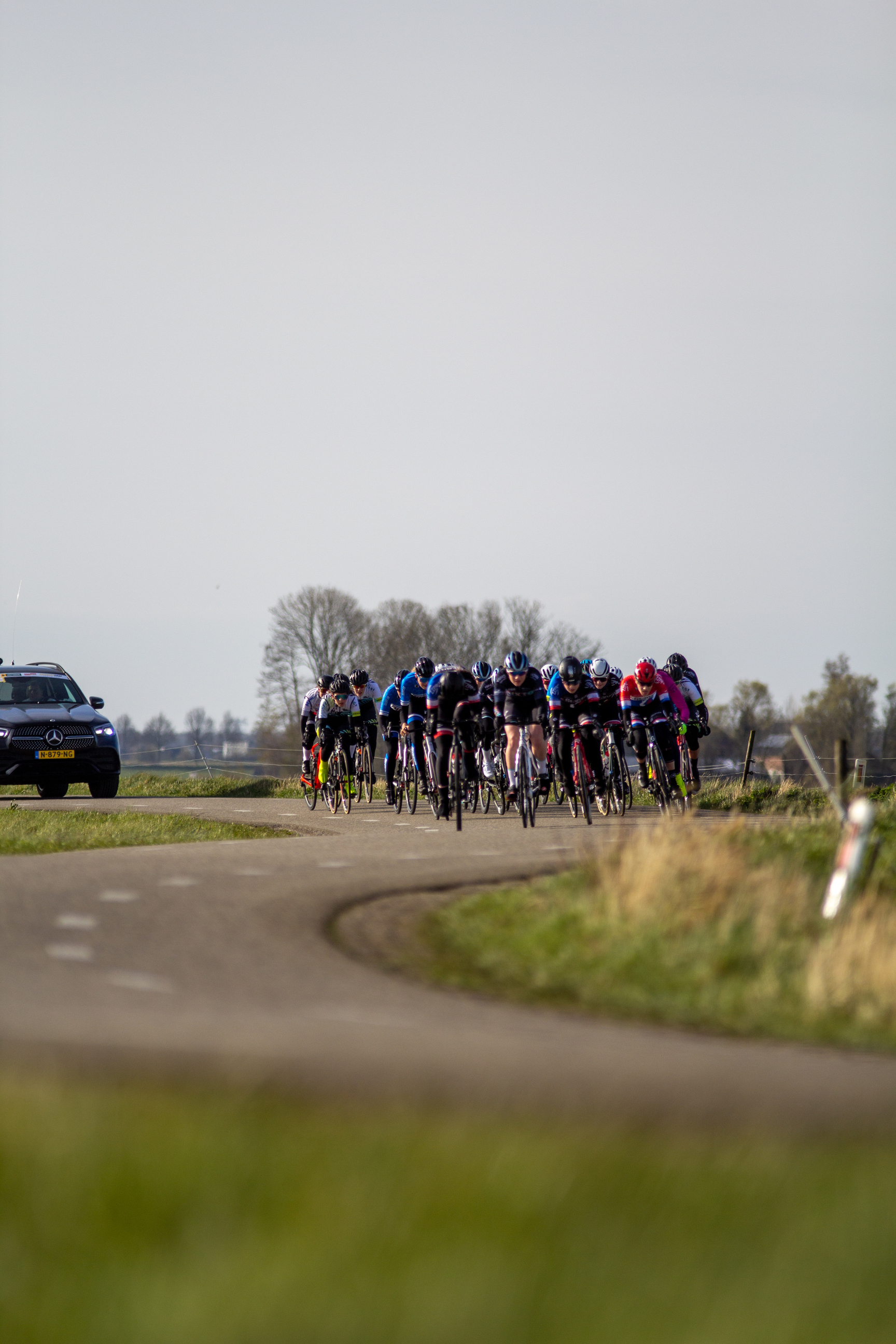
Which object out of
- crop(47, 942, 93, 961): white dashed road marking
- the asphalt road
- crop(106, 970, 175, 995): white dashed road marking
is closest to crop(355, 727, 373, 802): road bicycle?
the asphalt road

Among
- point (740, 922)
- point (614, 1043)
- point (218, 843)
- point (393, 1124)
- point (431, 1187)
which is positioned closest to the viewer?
point (431, 1187)

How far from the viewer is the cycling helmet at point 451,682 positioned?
18172 millimetres

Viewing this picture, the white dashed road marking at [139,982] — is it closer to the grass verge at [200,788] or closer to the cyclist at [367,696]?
the cyclist at [367,696]

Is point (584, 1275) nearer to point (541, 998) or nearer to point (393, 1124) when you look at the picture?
point (393, 1124)

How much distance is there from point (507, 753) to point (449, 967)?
9396 mm

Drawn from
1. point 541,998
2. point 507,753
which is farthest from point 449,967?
point 507,753

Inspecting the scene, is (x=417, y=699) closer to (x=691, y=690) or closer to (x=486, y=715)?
(x=486, y=715)

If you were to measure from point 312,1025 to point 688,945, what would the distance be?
9.44ft

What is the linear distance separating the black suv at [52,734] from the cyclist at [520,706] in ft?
33.3

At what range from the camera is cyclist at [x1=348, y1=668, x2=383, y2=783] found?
Result: 21.5 metres

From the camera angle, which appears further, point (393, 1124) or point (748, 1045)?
point (748, 1045)

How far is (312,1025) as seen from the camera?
683 cm

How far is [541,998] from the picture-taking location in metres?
8.05

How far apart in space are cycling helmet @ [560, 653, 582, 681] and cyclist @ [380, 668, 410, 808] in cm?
408
